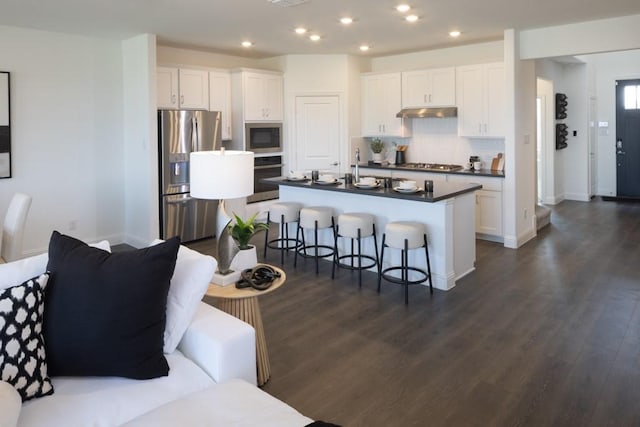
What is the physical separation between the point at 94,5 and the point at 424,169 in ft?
14.3

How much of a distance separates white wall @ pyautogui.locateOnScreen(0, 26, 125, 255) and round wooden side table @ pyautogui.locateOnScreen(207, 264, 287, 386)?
12.8ft

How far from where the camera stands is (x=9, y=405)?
5.11ft

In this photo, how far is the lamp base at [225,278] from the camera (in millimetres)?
2641

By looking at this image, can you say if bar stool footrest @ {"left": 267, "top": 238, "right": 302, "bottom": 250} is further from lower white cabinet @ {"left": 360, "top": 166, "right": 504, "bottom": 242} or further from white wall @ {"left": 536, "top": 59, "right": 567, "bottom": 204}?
white wall @ {"left": 536, "top": 59, "right": 567, "bottom": 204}

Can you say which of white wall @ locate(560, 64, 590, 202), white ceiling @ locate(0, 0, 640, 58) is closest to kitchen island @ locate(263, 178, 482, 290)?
white ceiling @ locate(0, 0, 640, 58)

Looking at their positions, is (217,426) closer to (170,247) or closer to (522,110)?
(170,247)

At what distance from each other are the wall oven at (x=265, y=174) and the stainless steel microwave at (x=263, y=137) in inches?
5.3

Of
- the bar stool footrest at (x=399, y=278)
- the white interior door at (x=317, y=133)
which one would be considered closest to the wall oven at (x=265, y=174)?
the white interior door at (x=317, y=133)

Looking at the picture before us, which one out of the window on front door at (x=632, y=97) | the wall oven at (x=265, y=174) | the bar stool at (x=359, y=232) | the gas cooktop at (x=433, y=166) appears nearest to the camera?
the bar stool at (x=359, y=232)

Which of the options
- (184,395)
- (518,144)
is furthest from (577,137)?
(184,395)

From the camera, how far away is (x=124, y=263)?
201cm

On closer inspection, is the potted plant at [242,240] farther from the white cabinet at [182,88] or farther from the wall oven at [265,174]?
the wall oven at [265,174]

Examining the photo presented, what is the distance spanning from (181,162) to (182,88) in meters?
1.00

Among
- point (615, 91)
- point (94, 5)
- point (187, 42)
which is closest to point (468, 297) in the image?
point (94, 5)
